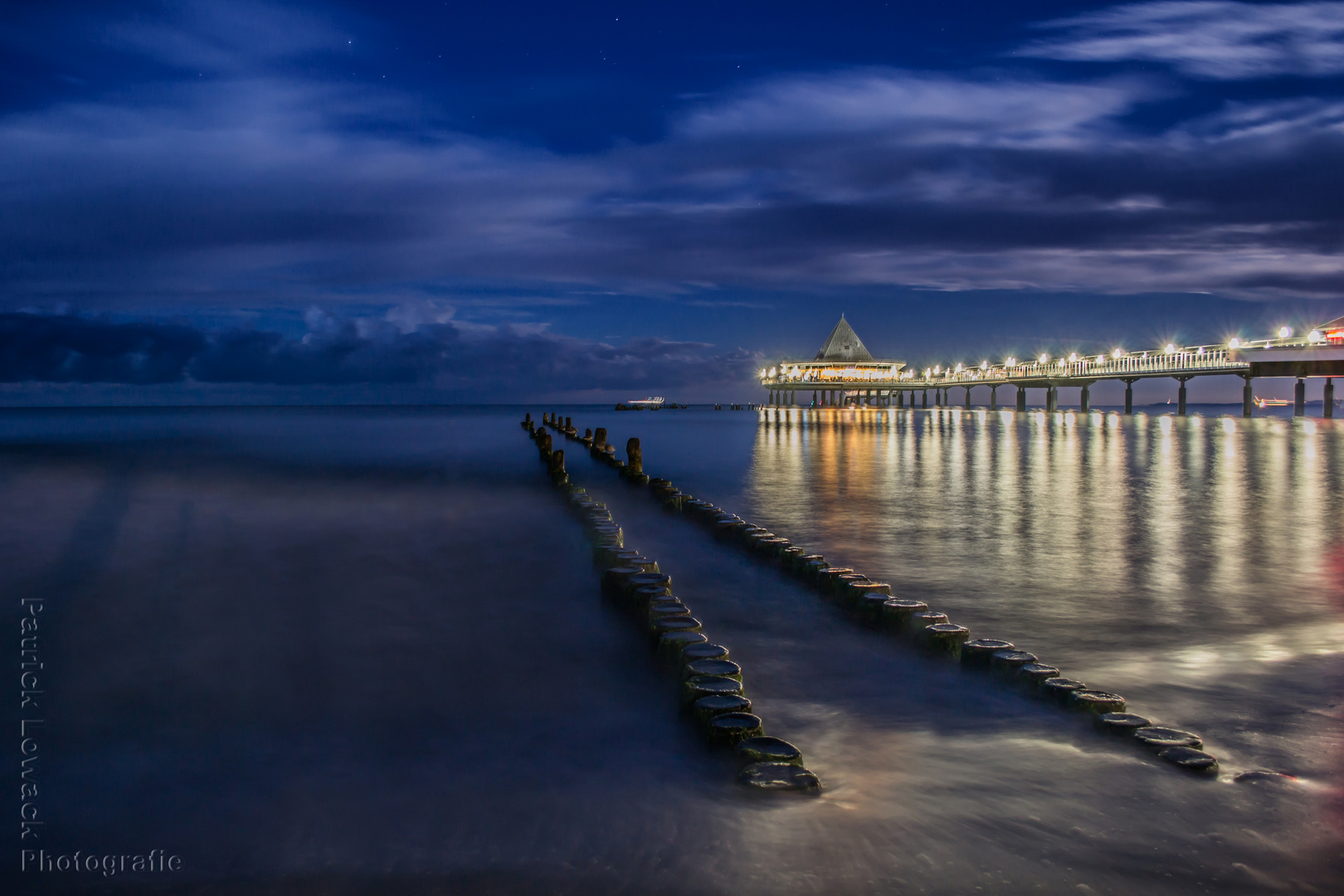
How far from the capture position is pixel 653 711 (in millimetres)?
6531

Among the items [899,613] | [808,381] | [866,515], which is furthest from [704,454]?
[808,381]

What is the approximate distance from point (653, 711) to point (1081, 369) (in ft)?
364

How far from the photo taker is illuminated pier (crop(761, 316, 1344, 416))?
71875 mm

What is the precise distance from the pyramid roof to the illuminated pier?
0.16 m

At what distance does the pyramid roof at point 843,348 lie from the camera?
554ft

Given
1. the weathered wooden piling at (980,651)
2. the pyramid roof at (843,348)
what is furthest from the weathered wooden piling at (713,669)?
the pyramid roof at (843,348)

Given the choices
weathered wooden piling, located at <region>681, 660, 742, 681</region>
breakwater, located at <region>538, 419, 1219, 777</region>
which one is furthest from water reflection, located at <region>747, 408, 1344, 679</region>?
weathered wooden piling, located at <region>681, 660, 742, 681</region>

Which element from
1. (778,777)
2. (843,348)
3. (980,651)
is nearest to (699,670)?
(778,777)

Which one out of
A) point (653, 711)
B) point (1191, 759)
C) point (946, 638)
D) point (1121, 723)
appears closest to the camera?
point (1191, 759)

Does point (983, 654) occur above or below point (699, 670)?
below

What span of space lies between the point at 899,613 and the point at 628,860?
15.6 ft

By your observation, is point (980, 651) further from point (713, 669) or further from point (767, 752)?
point (767, 752)

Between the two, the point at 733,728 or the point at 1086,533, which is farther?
the point at 1086,533

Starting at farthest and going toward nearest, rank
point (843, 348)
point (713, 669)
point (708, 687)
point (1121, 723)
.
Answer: point (843, 348)
point (713, 669)
point (708, 687)
point (1121, 723)
